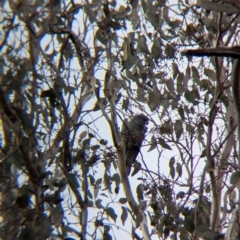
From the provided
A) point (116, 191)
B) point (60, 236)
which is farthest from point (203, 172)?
point (60, 236)

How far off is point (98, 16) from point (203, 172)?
3.99 feet

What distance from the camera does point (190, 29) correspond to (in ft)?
12.8

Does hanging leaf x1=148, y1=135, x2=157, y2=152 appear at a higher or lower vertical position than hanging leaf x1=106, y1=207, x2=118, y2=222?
higher

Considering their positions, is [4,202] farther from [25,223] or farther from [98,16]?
[98,16]

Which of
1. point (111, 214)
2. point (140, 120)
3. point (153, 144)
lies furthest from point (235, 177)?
point (140, 120)

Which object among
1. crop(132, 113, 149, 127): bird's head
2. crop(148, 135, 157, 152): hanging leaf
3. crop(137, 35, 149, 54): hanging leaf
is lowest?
crop(148, 135, 157, 152): hanging leaf

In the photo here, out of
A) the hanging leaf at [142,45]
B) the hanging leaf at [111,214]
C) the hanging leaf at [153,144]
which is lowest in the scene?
the hanging leaf at [111,214]

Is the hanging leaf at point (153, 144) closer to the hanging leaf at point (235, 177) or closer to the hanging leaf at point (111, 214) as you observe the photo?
the hanging leaf at point (111, 214)

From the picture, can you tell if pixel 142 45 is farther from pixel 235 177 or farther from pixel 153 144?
pixel 235 177

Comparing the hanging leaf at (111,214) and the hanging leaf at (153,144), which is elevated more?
the hanging leaf at (153,144)

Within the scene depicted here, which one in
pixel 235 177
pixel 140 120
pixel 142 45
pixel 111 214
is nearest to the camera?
pixel 235 177

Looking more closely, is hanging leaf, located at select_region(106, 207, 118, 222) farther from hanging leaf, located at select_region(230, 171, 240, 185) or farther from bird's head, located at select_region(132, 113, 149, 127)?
bird's head, located at select_region(132, 113, 149, 127)

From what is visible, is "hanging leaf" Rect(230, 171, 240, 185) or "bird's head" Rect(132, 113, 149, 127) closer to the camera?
"hanging leaf" Rect(230, 171, 240, 185)

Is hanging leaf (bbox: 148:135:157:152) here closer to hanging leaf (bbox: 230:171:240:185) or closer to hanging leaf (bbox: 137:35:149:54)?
hanging leaf (bbox: 137:35:149:54)
